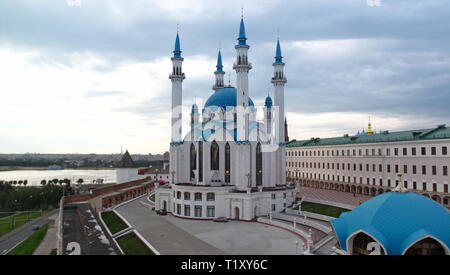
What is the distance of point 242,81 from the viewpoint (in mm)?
36344

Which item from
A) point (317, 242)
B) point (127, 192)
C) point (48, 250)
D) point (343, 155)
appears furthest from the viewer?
point (127, 192)

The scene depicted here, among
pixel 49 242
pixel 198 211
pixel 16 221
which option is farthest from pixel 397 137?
pixel 16 221

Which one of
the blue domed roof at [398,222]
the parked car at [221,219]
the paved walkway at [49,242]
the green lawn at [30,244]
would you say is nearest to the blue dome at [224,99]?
the parked car at [221,219]

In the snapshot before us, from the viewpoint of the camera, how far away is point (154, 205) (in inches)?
1640

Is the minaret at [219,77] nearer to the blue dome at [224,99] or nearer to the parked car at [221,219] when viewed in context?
the blue dome at [224,99]

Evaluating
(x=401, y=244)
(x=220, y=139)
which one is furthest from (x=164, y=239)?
(x=401, y=244)

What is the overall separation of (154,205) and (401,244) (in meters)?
32.3

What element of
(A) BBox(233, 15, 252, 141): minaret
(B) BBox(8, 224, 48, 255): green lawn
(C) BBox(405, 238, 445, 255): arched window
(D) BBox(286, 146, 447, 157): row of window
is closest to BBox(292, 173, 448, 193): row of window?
(D) BBox(286, 146, 447, 157): row of window

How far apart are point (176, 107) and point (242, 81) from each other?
9.59 meters

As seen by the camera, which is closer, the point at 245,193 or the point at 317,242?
the point at 317,242

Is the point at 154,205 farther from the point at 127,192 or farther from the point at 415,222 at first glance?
the point at 415,222

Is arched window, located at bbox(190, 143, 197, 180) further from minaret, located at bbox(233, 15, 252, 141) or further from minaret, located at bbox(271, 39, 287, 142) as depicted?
minaret, located at bbox(271, 39, 287, 142)

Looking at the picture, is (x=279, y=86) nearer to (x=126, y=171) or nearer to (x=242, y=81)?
(x=242, y=81)

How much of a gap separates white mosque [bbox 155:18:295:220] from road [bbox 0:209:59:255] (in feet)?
53.3
